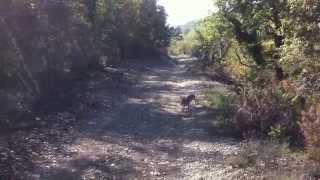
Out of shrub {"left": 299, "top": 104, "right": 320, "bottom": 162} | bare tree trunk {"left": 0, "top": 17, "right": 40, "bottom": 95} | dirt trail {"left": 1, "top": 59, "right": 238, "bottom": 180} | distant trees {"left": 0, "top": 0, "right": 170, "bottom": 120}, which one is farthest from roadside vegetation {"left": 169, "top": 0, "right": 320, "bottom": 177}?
distant trees {"left": 0, "top": 0, "right": 170, "bottom": 120}

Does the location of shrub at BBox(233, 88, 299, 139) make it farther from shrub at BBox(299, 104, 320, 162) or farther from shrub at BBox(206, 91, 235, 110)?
shrub at BBox(206, 91, 235, 110)

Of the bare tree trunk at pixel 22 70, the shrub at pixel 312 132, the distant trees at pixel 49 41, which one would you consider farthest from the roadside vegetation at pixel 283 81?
the distant trees at pixel 49 41

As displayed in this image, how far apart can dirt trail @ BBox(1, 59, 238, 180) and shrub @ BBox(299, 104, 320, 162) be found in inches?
78.0

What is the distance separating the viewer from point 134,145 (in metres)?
17.0

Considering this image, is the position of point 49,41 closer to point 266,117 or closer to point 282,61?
point 282,61

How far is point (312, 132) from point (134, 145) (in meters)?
5.76

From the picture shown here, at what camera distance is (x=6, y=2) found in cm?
2044

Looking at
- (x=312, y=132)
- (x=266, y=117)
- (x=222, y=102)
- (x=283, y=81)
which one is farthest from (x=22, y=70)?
(x=312, y=132)

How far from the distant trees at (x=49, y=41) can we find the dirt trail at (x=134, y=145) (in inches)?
103

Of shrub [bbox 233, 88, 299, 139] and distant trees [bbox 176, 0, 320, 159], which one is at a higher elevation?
distant trees [bbox 176, 0, 320, 159]

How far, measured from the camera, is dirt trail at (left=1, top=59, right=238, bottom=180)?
529 inches

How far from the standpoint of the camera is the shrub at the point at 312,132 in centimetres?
1299

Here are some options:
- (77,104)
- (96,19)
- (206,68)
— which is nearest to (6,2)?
(77,104)

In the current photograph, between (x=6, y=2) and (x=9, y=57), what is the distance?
9.75 feet
